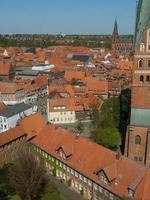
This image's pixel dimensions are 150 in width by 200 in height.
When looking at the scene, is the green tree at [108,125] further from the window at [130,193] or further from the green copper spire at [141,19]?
the green copper spire at [141,19]

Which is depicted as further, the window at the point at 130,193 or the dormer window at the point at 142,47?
the dormer window at the point at 142,47

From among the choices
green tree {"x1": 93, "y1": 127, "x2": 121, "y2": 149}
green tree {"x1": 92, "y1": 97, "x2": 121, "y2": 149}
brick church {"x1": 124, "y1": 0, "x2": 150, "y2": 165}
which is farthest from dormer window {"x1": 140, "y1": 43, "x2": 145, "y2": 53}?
green tree {"x1": 93, "y1": 127, "x2": 121, "y2": 149}

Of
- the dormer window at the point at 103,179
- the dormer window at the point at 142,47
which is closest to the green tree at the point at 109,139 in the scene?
the dormer window at the point at 103,179

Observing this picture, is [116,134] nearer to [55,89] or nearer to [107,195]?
[107,195]

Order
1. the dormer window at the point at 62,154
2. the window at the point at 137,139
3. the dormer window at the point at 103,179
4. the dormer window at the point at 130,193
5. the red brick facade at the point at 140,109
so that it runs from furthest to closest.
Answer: the dormer window at the point at 62,154
the window at the point at 137,139
the red brick facade at the point at 140,109
the dormer window at the point at 103,179
the dormer window at the point at 130,193

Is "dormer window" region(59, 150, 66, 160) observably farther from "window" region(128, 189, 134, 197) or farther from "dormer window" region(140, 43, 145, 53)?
"dormer window" region(140, 43, 145, 53)

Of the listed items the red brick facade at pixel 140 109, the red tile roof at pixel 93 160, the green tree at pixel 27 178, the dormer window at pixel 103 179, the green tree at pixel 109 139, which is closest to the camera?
the red tile roof at pixel 93 160

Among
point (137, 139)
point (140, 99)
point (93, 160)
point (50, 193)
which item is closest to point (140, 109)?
point (140, 99)
